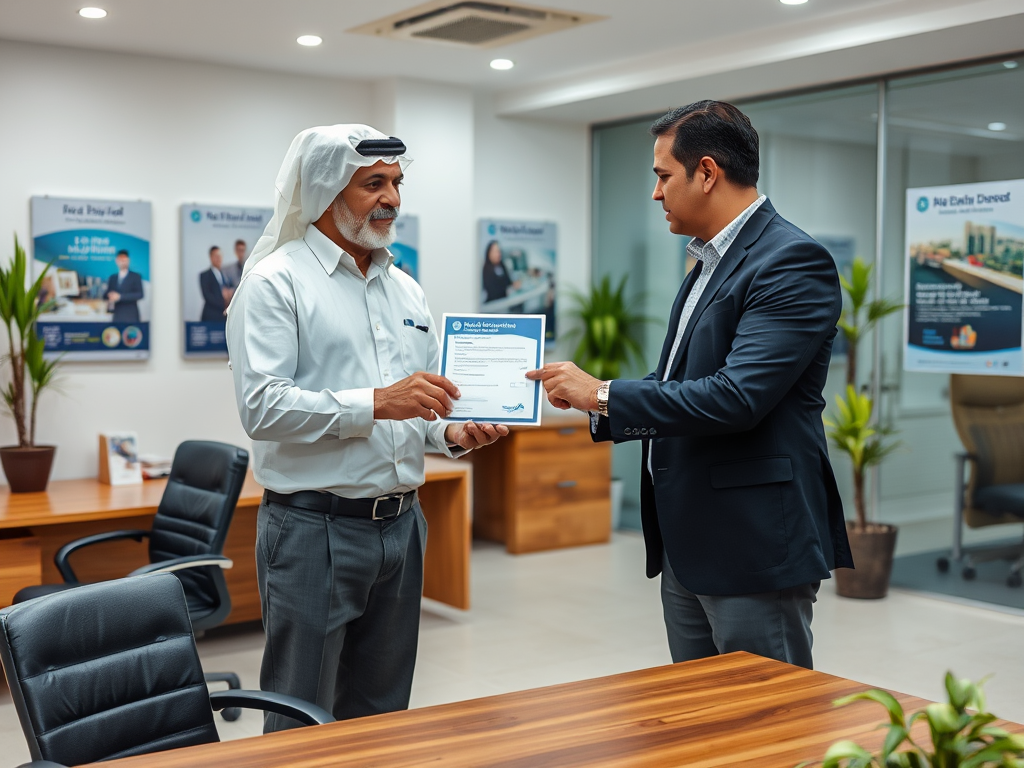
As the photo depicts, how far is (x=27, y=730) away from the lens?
6.31 feet

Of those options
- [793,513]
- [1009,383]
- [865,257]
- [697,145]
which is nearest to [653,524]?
[793,513]

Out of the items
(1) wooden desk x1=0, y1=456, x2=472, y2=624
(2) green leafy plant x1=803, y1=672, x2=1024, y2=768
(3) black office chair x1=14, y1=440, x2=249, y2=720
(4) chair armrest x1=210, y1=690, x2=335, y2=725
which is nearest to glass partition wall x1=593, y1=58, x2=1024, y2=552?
(1) wooden desk x1=0, y1=456, x2=472, y2=624

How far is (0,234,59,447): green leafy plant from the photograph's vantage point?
521 centimetres

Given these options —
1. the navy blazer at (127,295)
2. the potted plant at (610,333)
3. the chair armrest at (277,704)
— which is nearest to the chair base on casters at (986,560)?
the potted plant at (610,333)

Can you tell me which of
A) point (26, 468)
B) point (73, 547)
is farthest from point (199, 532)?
point (26, 468)

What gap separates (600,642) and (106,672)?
335cm

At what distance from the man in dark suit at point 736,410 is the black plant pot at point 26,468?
3656 mm

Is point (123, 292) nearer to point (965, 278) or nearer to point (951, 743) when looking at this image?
point (965, 278)

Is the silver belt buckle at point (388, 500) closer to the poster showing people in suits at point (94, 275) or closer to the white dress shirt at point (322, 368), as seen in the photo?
the white dress shirt at point (322, 368)

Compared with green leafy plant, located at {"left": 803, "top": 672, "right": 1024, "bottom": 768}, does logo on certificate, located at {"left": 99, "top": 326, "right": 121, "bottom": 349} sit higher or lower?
higher

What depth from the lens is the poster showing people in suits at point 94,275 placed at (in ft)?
19.1

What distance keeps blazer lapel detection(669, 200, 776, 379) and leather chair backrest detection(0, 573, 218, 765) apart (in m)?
1.21

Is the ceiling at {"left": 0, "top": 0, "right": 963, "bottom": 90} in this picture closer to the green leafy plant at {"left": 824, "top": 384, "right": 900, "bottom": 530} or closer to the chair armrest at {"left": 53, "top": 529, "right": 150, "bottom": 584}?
the green leafy plant at {"left": 824, "top": 384, "right": 900, "bottom": 530}

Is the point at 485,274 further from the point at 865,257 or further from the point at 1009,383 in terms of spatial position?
the point at 1009,383
